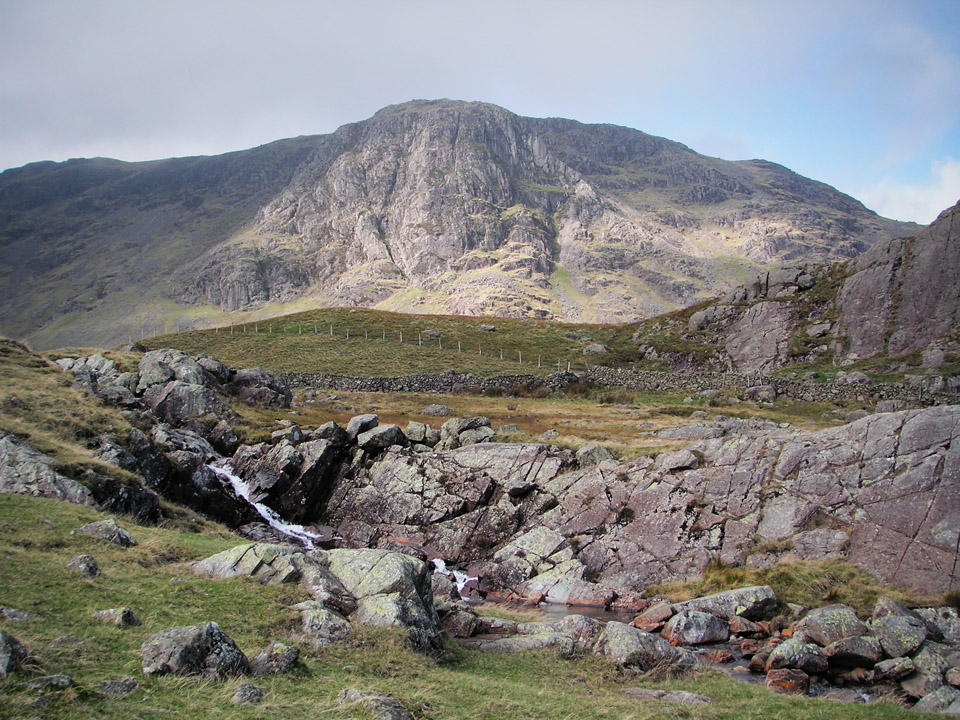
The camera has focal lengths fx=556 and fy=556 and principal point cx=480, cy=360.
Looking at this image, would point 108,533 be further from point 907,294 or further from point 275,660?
point 907,294

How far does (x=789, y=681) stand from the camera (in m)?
A: 15.3

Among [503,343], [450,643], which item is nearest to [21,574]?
[450,643]

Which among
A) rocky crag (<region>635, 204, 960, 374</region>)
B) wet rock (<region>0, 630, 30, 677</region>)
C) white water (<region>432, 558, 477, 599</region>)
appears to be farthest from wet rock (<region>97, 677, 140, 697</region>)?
rocky crag (<region>635, 204, 960, 374</region>)

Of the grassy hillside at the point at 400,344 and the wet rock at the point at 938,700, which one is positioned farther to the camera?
the grassy hillside at the point at 400,344

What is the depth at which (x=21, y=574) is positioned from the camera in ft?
41.5

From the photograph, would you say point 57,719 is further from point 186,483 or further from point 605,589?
point 186,483

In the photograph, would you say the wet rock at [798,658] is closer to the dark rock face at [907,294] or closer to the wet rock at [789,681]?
the wet rock at [789,681]

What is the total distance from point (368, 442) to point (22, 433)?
1823cm

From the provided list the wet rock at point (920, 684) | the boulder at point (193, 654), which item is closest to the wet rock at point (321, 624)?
the boulder at point (193, 654)

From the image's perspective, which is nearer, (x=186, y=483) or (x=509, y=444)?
(x=186, y=483)

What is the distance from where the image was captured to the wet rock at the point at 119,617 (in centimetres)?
1139

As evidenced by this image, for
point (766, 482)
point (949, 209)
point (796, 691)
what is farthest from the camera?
point (949, 209)

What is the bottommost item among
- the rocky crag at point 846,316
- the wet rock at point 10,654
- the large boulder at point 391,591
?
the large boulder at point 391,591

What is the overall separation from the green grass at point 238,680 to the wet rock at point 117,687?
0.43ft
